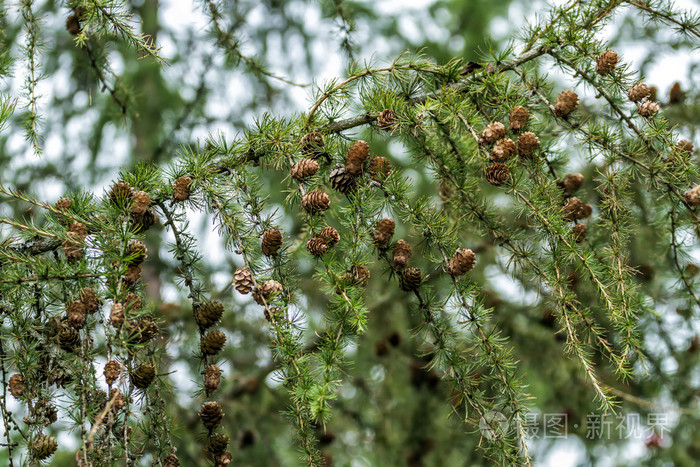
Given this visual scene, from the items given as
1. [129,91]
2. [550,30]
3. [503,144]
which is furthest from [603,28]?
[129,91]

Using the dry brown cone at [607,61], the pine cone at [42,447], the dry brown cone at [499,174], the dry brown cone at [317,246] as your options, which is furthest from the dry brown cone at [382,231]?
the pine cone at [42,447]

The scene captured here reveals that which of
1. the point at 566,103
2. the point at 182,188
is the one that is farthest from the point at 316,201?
the point at 566,103

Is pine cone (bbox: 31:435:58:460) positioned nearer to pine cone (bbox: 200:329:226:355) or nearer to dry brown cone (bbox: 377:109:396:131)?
pine cone (bbox: 200:329:226:355)

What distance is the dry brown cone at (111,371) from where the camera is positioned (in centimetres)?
113

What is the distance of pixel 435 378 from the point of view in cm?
307

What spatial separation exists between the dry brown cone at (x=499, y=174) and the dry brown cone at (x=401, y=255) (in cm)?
24

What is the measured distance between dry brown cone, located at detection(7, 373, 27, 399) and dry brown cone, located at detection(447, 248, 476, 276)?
3.12 ft

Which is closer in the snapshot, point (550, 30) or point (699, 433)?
point (550, 30)

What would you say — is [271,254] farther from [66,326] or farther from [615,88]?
[615,88]

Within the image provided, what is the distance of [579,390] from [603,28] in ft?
6.97

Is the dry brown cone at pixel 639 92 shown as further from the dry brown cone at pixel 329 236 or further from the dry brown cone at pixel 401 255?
the dry brown cone at pixel 329 236

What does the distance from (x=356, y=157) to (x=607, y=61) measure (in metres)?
0.63

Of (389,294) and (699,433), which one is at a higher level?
(389,294)

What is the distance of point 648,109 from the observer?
A: 136 centimetres
